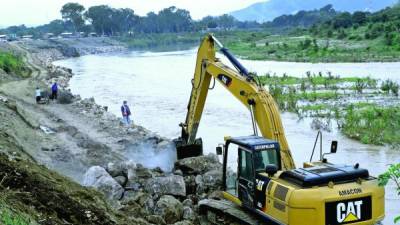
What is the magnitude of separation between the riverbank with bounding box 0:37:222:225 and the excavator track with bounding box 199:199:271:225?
44 cm

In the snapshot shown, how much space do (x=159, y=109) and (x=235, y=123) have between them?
7385mm

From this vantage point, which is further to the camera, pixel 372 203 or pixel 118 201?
pixel 118 201

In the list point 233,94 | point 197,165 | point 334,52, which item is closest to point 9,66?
point 334,52

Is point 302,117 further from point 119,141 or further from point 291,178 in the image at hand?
point 291,178

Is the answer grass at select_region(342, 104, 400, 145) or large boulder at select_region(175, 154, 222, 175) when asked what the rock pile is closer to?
large boulder at select_region(175, 154, 222, 175)

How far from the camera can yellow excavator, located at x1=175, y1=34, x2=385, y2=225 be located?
29.2ft

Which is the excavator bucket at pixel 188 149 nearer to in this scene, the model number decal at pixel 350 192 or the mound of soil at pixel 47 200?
the mound of soil at pixel 47 200

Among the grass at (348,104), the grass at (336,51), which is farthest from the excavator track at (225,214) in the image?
the grass at (336,51)

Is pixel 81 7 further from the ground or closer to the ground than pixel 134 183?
further from the ground

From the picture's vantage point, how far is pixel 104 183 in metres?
13.6

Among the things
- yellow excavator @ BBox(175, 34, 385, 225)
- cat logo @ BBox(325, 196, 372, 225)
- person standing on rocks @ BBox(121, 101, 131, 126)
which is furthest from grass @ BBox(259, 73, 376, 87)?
cat logo @ BBox(325, 196, 372, 225)

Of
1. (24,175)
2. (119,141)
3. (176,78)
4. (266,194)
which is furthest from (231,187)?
(176,78)

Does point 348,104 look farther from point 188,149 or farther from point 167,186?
point 167,186

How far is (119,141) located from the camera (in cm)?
2245
